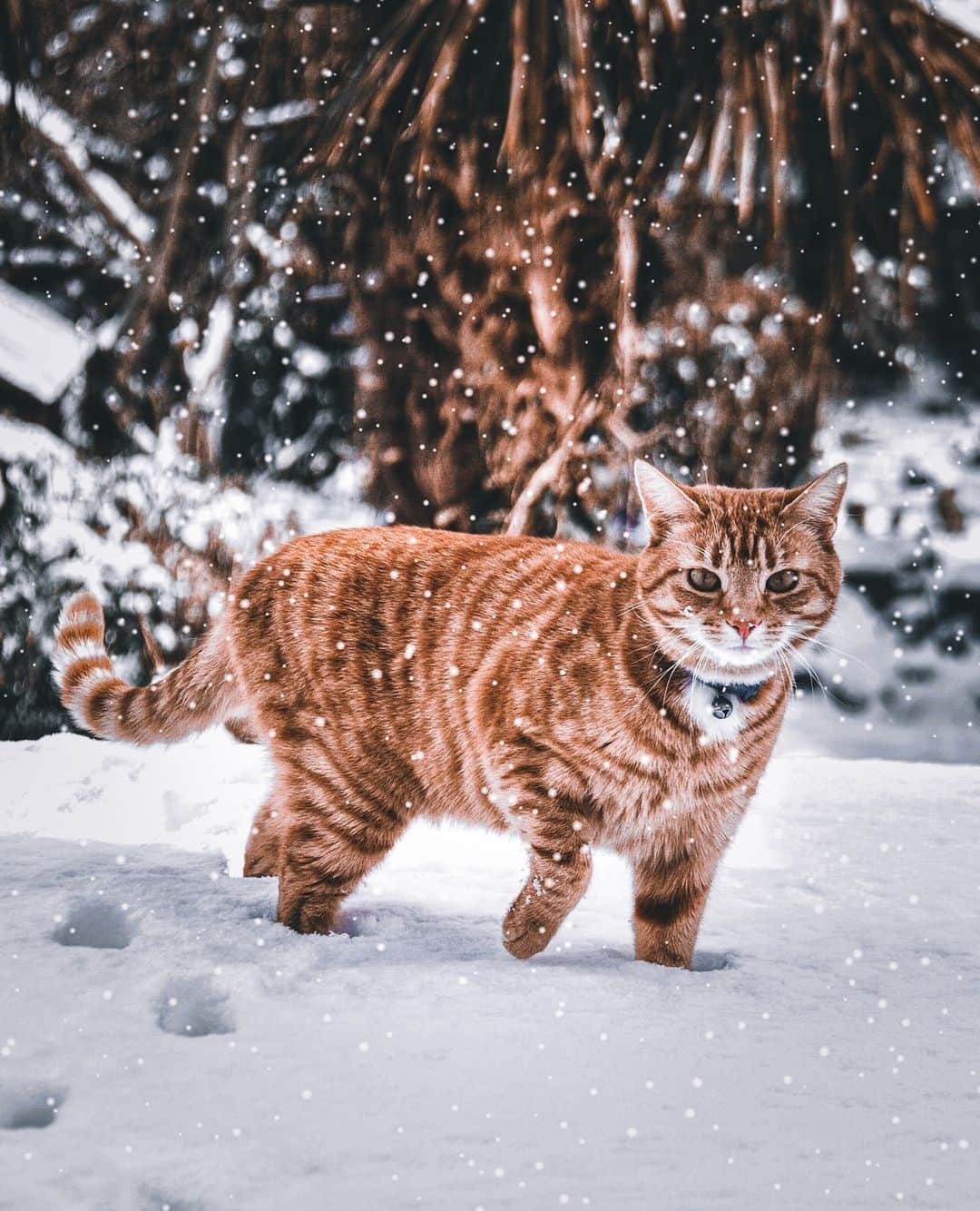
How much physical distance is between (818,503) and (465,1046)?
1062mm

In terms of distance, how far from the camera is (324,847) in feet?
6.77

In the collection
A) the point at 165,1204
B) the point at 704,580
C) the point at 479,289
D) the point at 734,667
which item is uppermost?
the point at 479,289

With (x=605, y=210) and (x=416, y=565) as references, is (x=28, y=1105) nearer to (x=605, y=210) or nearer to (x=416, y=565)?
(x=416, y=565)

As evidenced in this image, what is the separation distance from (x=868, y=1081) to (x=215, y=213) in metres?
3.28

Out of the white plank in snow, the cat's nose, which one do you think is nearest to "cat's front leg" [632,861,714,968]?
the cat's nose

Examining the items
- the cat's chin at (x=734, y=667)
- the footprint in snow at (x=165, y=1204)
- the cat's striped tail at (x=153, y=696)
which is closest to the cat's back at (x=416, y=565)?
the cat's striped tail at (x=153, y=696)

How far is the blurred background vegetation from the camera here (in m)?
3.38

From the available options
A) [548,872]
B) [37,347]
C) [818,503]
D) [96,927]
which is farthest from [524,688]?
[37,347]

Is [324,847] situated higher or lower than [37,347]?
lower

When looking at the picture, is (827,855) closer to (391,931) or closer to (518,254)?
(391,931)

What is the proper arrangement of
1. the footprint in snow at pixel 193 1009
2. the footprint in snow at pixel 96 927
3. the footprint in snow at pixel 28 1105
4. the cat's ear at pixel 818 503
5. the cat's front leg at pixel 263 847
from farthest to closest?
the cat's front leg at pixel 263 847 < the footprint in snow at pixel 96 927 < the cat's ear at pixel 818 503 < the footprint in snow at pixel 193 1009 < the footprint in snow at pixel 28 1105

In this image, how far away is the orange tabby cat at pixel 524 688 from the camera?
1.81 metres

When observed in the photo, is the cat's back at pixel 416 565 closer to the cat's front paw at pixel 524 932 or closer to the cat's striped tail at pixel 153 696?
the cat's striped tail at pixel 153 696

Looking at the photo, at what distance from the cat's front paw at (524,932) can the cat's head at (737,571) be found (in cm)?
51
